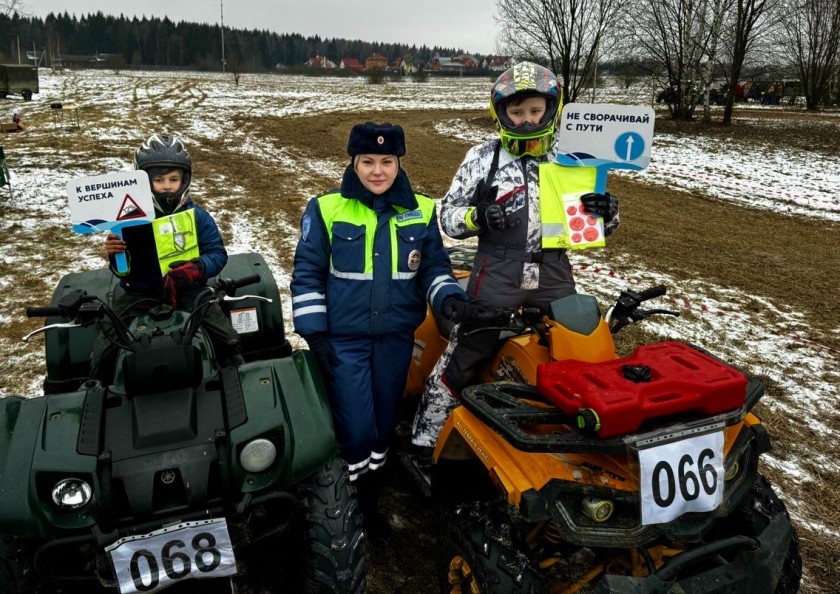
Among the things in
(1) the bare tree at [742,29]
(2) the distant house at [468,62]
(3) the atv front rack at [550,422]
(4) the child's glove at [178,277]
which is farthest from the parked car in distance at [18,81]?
(2) the distant house at [468,62]

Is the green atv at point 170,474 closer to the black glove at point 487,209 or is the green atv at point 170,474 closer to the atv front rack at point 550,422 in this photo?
the atv front rack at point 550,422

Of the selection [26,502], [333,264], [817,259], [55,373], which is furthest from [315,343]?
[817,259]

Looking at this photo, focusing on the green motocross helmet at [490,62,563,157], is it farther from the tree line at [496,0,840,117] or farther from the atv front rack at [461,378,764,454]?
the tree line at [496,0,840,117]

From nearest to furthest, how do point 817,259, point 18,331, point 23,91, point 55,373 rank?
point 55,373 → point 18,331 → point 817,259 → point 23,91

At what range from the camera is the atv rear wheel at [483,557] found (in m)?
2.15

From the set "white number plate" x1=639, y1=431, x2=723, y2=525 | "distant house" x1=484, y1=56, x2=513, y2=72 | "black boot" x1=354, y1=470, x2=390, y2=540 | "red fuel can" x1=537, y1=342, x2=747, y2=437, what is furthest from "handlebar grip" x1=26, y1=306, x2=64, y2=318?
"distant house" x1=484, y1=56, x2=513, y2=72

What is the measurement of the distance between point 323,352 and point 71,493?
1.20 meters

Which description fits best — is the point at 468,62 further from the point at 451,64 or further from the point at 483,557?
the point at 483,557

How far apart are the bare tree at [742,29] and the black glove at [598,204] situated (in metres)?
22.9

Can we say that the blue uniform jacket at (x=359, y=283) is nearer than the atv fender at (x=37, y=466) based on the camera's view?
No

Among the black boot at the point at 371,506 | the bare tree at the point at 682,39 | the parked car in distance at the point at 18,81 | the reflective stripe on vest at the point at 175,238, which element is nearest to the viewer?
the black boot at the point at 371,506

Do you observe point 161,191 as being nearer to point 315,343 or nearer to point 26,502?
point 315,343

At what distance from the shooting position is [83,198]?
9.55ft

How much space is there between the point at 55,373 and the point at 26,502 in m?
1.57
